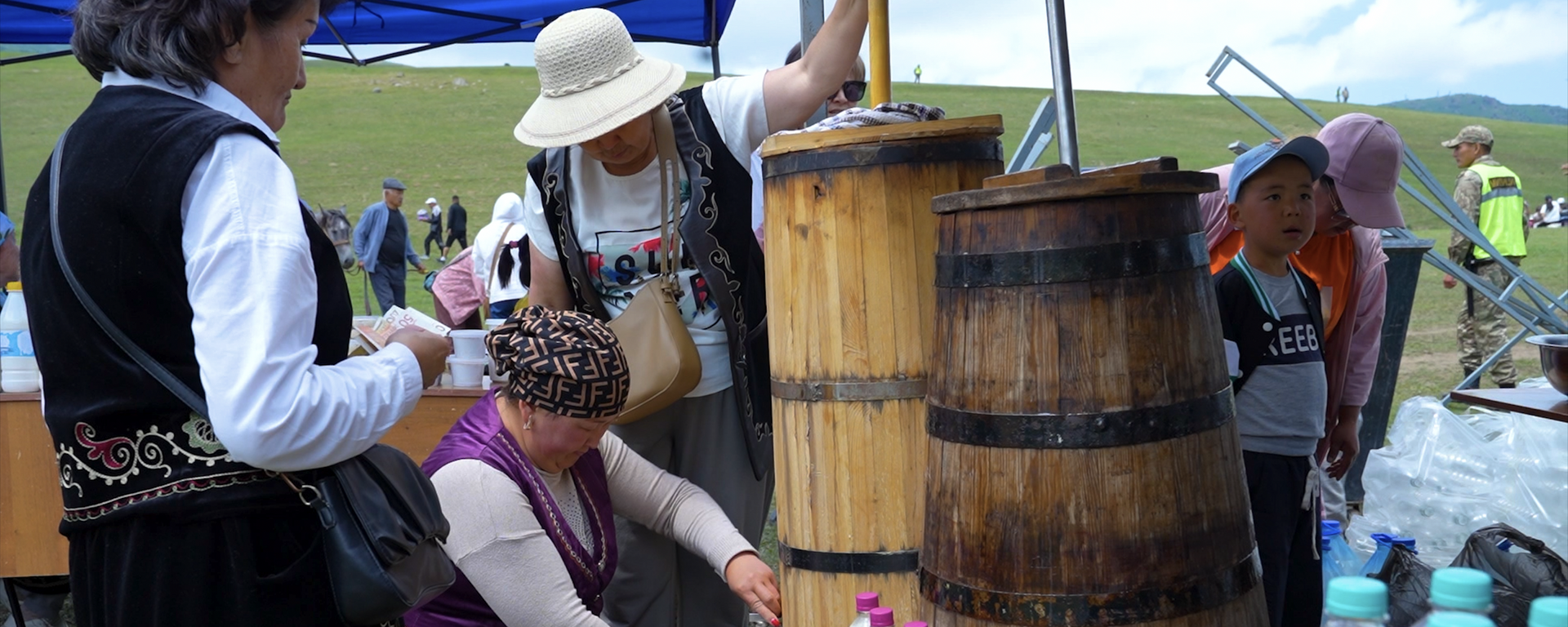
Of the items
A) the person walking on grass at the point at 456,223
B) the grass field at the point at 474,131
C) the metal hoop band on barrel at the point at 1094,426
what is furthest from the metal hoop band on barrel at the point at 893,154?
the person walking on grass at the point at 456,223

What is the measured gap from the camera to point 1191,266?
1609mm

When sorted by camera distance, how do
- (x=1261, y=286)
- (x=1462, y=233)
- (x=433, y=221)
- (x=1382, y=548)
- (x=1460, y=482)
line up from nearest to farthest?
(x=1261, y=286) → (x=1382, y=548) → (x=1460, y=482) → (x=1462, y=233) → (x=433, y=221)

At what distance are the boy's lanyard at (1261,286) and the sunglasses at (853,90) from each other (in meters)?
1.79

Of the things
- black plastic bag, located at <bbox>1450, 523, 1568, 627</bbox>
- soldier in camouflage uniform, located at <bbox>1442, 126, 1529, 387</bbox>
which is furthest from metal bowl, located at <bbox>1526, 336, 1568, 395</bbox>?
soldier in camouflage uniform, located at <bbox>1442, 126, 1529, 387</bbox>

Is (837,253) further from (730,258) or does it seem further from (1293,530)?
(1293,530)

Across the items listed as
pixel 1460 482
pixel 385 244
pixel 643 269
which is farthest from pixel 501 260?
pixel 385 244

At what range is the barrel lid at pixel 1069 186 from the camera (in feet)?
4.96

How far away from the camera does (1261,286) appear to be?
2.81m

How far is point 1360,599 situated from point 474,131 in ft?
148

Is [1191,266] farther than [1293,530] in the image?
No

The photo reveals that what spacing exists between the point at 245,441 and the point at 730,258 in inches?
60.2

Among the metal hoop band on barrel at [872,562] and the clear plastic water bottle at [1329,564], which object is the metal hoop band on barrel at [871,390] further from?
the clear plastic water bottle at [1329,564]

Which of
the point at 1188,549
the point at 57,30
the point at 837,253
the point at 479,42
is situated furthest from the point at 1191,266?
the point at 57,30

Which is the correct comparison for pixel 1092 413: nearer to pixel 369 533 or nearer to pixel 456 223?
pixel 369 533
